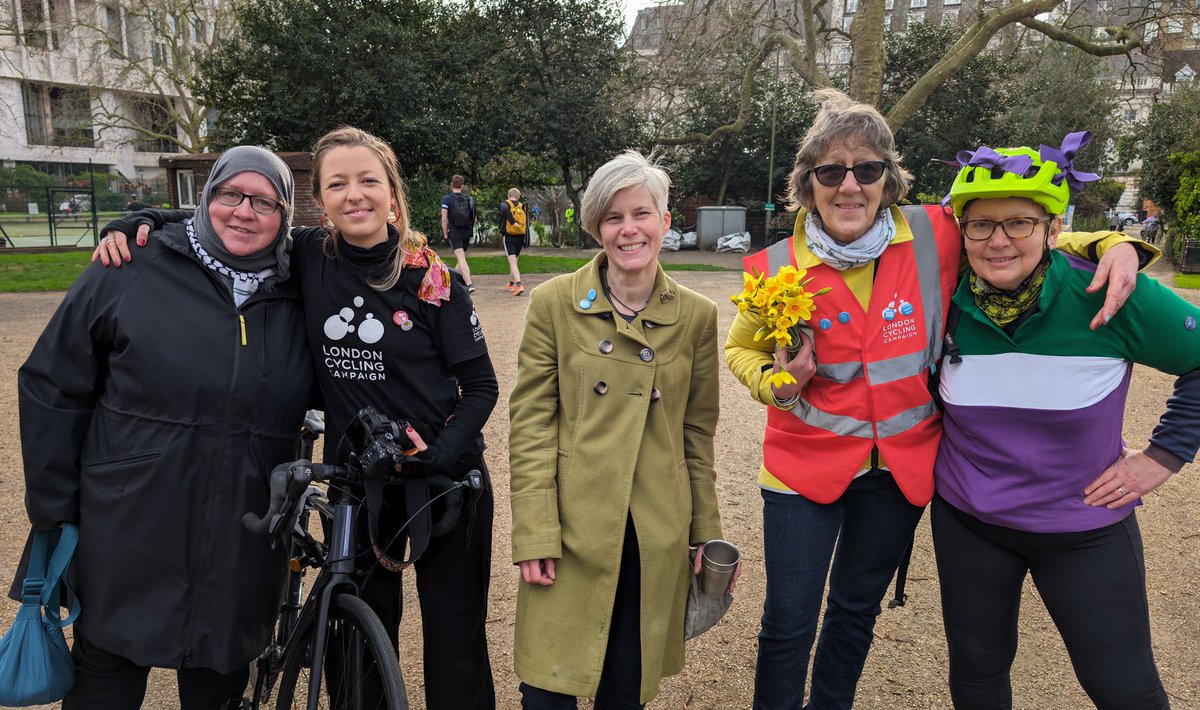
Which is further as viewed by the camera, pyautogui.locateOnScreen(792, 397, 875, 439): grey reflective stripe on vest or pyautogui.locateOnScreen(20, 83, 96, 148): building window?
pyautogui.locateOnScreen(20, 83, 96, 148): building window

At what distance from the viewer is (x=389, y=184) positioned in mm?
2406

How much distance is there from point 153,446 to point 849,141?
2132mm

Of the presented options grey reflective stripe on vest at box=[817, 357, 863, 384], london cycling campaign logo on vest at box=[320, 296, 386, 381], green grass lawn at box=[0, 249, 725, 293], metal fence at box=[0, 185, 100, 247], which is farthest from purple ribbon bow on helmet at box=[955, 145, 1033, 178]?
metal fence at box=[0, 185, 100, 247]

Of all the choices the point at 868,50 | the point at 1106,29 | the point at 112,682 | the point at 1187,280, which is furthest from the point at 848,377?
the point at 1187,280

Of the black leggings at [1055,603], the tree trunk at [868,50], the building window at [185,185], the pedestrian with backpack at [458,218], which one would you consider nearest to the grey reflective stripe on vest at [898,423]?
the black leggings at [1055,603]

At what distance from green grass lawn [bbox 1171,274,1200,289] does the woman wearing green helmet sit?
1463 centimetres

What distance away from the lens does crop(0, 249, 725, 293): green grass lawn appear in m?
13.1

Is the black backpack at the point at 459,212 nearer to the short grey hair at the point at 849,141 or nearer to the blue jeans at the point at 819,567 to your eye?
the short grey hair at the point at 849,141

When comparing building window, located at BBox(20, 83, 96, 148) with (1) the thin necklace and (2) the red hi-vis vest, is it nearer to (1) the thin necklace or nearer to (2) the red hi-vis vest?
(1) the thin necklace

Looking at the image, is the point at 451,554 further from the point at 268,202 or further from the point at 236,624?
the point at 268,202

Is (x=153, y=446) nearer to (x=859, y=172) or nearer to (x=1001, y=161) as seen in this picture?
(x=859, y=172)

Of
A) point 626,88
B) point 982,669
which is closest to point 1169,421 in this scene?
point 982,669

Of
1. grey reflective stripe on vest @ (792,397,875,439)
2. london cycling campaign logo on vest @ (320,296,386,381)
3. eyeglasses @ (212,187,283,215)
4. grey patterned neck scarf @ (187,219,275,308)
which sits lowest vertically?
grey reflective stripe on vest @ (792,397,875,439)

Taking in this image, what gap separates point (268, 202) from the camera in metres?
2.32
